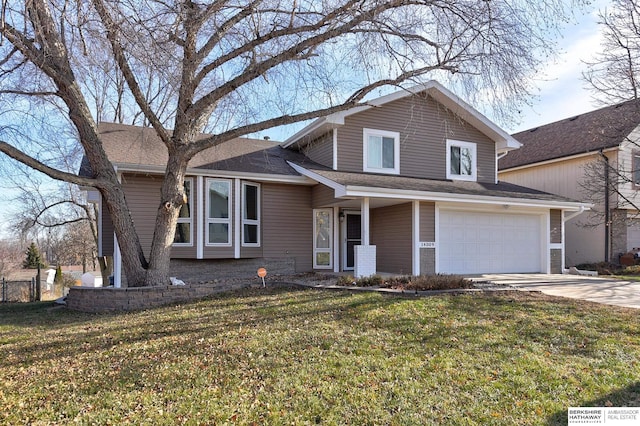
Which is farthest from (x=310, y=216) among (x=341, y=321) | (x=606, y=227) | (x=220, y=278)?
(x=606, y=227)

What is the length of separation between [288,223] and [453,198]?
507 cm

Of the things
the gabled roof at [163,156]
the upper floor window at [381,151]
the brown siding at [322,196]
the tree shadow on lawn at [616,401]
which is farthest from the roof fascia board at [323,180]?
the tree shadow on lawn at [616,401]

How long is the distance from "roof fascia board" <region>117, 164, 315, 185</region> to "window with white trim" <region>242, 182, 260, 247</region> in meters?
0.43

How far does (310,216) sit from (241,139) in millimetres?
4465

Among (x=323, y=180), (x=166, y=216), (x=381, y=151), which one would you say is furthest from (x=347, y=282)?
(x=381, y=151)

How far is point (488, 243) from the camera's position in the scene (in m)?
14.0

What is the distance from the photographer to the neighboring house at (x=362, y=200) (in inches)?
479

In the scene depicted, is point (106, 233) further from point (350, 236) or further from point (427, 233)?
point (427, 233)

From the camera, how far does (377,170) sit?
13.9m

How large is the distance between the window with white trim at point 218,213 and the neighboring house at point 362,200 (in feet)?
0.10

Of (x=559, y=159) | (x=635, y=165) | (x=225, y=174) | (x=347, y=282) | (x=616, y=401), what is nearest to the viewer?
(x=616, y=401)

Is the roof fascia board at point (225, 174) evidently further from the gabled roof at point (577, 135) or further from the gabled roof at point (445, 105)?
the gabled roof at point (577, 135)

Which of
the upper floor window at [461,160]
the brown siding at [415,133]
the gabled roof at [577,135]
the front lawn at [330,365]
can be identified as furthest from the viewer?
the gabled roof at [577,135]

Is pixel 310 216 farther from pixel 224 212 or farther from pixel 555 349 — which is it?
pixel 555 349
